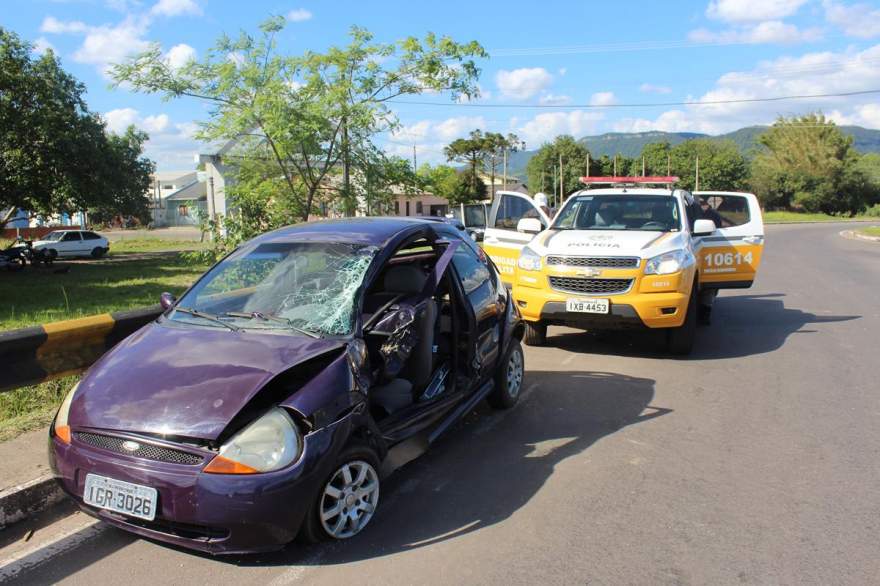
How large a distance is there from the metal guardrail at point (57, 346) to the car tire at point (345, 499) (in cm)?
284

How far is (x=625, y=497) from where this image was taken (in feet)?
13.2

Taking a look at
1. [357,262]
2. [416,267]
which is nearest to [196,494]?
[357,262]

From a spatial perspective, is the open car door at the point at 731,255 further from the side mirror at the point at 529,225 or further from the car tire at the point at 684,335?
the side mirror at the point at 529,225

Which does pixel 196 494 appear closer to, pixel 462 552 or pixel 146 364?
pixel 146 364

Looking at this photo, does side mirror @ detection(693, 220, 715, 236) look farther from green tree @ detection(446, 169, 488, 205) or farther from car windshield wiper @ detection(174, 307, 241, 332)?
green tree @ detection(446, 169, 488, 205)

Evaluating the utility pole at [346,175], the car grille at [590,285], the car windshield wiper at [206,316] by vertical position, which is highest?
the utility pole at [346,175]

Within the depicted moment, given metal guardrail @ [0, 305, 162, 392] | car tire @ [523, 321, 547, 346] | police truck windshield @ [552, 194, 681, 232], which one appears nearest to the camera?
metal guardrail @ [0, 305, 162, 392]

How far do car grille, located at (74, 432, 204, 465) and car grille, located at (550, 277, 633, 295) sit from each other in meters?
5.41

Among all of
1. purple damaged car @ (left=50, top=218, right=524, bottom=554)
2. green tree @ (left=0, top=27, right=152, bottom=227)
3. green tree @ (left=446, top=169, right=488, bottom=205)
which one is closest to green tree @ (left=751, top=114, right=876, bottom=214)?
green tree @ (left=446, top=169, right=488, bottom=205)

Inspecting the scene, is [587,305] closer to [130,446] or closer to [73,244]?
[130,446]

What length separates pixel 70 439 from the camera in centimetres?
326

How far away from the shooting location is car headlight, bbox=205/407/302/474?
117 inches

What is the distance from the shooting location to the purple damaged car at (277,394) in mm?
3012

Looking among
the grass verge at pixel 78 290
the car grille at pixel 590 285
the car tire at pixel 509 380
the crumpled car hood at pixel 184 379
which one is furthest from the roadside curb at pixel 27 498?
the grass verge at pixel 78 290
